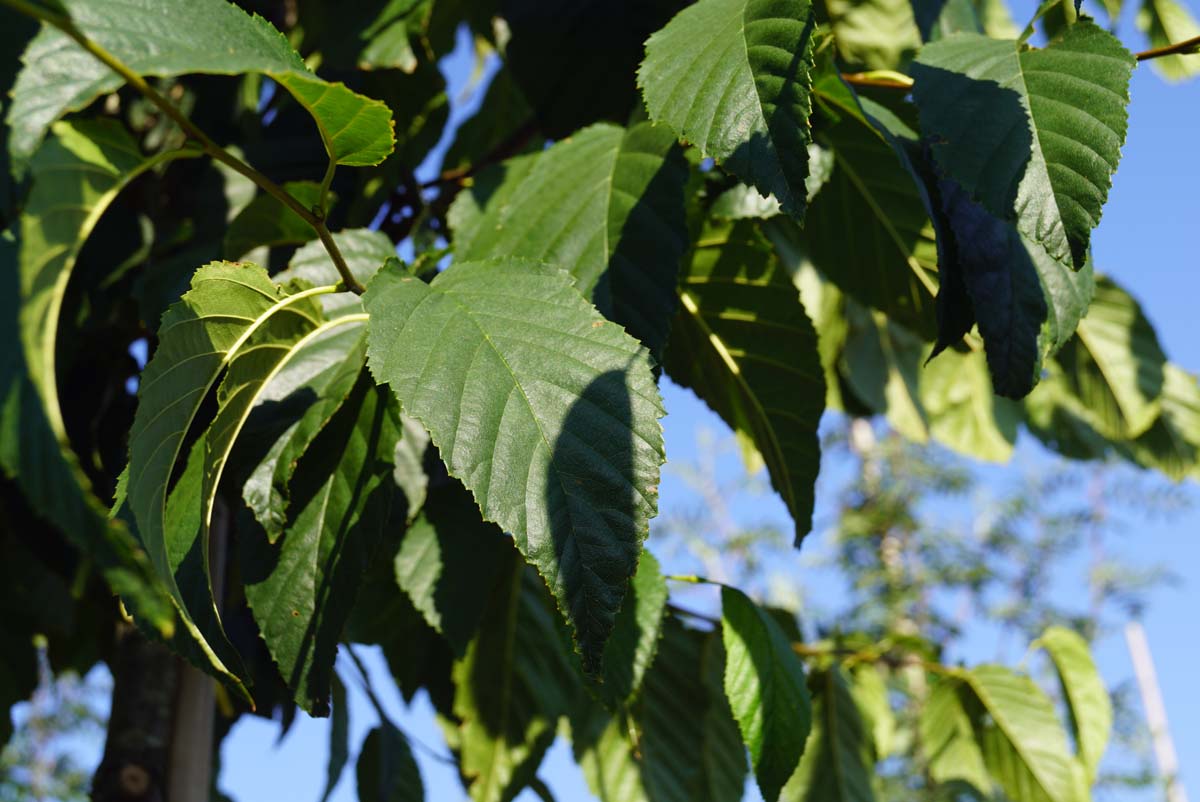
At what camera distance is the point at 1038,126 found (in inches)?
19.1

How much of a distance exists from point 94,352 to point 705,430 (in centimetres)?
681

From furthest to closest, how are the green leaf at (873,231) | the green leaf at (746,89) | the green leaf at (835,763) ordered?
the green leaf at (835,763) < the green leaf at (873,231) < the green leaf at (746,89)

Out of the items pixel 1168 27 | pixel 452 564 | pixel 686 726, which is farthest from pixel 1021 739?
pixel 1168 27

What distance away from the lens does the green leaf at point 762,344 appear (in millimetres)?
656

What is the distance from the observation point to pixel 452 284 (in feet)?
1.59

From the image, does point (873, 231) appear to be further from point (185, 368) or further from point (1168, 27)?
point (1168, 27)

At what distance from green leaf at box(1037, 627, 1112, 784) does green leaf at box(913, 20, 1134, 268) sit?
0.68 m

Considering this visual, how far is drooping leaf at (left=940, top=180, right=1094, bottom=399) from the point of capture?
1.71 ft

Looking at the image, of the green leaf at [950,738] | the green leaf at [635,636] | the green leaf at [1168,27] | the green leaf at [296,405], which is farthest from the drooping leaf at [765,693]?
the green leaf at [1168,27]

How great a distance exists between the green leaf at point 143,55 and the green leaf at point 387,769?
0.53m

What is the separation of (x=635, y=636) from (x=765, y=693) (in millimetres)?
82

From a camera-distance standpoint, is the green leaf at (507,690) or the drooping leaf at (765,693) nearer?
the drooping leaf at (765,693)

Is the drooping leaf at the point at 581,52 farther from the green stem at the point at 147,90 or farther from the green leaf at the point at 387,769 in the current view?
the green leaf at the point at 387,769

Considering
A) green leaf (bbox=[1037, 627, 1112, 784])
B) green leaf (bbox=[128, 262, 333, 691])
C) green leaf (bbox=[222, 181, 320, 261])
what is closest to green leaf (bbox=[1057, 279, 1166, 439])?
green leaf (bbox=[1037, 627, 1112, 784])
